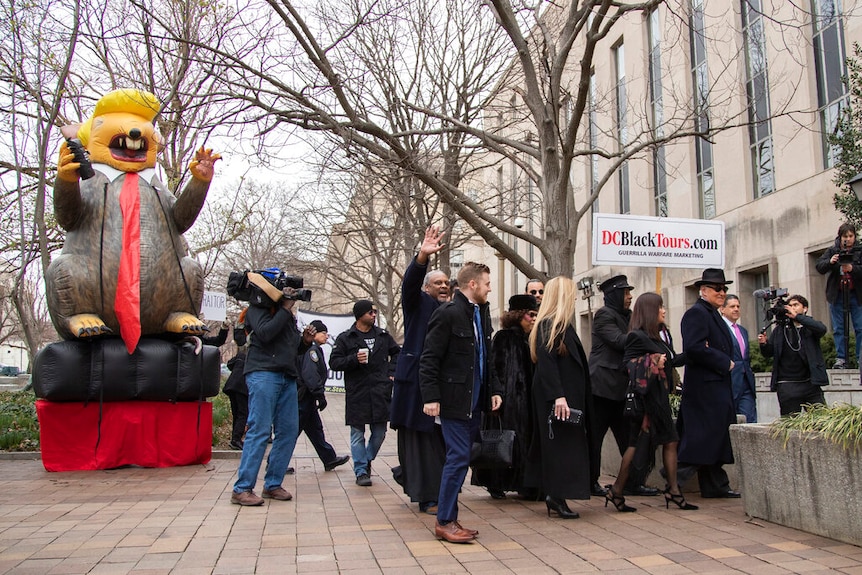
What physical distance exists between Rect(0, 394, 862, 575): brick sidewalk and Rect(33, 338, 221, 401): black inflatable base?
141 centimetres

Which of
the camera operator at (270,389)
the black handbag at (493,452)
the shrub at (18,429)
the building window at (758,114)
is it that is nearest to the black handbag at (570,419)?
the black handbag at (493,452)

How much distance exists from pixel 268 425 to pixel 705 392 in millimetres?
3768

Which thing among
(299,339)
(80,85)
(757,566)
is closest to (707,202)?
(80,85)

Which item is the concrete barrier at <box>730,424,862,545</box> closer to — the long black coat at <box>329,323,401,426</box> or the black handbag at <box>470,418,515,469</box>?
the black handbag at <box>470,418,515,469</box>

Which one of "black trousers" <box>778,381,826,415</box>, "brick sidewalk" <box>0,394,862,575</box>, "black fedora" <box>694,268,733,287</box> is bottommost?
"brick sidewalk" <box>0,394,862,575</box>

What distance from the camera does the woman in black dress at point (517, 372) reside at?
671 centimetres

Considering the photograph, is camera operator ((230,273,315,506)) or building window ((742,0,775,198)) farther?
building window ((742,0,775,198))

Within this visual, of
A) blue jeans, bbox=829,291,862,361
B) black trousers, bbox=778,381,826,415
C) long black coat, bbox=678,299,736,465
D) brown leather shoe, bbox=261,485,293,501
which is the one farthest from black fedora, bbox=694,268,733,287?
brown leather shoe, bbox=261,485,293,501

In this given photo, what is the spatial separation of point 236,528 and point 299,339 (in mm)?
2209

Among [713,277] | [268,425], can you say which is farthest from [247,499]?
[713,277]

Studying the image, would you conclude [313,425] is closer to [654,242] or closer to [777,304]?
[654,242]

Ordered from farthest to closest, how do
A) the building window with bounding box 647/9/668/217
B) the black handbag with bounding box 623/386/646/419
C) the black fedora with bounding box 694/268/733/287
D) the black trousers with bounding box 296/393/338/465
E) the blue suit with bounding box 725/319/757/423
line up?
the building window with bounding box 647/9/668/217 < the black trousers with bounding box 296/393/338/465 < the blue suit with bounding box 725/319/757/423 < the black fedora with bounding box 694/268/733/287 < the black handbag with bounding box 623/386/646/419

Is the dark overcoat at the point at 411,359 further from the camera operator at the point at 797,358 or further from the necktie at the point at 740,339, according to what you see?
the necktie at the point at 740,339

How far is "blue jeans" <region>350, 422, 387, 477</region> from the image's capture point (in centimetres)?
802
